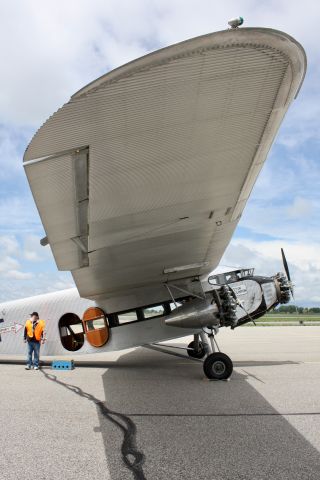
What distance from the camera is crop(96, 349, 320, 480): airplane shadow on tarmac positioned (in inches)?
139

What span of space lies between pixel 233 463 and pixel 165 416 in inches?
74.7

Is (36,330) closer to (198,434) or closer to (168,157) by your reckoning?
(198,434)

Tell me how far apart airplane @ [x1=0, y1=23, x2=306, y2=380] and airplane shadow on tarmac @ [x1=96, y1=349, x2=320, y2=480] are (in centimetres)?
170

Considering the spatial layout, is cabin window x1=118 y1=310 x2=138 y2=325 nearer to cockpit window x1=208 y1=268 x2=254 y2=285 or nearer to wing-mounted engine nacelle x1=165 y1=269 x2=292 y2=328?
wing-mounted engine nacelle x1=165 y1=269 x2=292 y2=328

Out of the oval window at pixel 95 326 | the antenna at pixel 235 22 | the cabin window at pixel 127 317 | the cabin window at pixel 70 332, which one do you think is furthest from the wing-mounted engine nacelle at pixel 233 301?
the antenna at pixel 235 22

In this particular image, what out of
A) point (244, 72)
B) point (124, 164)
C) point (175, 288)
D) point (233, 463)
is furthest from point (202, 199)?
point (175, 288)

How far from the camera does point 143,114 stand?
114 inches

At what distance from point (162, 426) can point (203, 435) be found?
647mm

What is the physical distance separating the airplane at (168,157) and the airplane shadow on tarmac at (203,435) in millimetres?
1704

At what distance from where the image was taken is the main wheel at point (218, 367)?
7.95 meters

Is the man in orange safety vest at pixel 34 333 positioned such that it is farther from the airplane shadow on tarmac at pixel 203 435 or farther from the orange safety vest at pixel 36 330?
the airplane shadow on tarmac at pixel 203 435

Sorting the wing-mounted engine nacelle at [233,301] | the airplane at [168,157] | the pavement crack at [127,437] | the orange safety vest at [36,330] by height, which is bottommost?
the pavement crack at [127,437]

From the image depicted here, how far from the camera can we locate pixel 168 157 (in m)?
3.68

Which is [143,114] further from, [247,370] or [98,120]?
[247,370]
